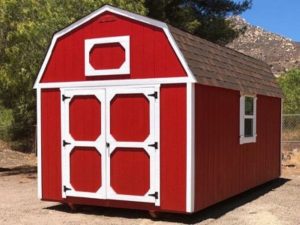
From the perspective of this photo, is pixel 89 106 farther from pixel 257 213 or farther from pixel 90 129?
pixel 257 213

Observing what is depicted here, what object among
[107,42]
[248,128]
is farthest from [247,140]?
[107,42]

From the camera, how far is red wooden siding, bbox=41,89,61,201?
9930mm

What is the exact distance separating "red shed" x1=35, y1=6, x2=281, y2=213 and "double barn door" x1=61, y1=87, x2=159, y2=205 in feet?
0.05

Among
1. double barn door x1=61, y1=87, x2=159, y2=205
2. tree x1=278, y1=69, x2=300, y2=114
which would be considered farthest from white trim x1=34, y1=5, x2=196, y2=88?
tree x1=278, y1=69, x2=300, y2=114

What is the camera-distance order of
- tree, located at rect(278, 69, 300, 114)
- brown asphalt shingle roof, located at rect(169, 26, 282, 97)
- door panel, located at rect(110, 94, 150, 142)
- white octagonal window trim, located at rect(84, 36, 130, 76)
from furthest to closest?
tree, located at rect(278, 69, 300, 114) → white octagonal window trim, located at rect(84, 36, 130, 76) → brown asphalt shingle roof, located at rect(169, 26, 282, 97) → door panel, located at rect(110, 94, 150, 142)

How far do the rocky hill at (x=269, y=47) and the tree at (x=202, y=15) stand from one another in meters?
36.8

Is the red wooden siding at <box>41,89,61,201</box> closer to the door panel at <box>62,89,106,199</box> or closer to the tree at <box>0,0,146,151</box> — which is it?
the door panel at <box>62,89,106,199</box>

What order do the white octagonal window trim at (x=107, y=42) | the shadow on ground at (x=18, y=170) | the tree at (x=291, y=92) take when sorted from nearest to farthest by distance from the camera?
the white octagonal window trim at (x=107, y=42)
the shadow on ground at (x=18, y=170)
the tree at (x=291, y=92)

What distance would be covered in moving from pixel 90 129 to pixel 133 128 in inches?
33.0

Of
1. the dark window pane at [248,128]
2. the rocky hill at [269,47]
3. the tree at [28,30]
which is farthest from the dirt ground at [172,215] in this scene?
the rocky hill at [269,47]

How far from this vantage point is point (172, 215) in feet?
30.7

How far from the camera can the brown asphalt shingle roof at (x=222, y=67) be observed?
9125 millimetres

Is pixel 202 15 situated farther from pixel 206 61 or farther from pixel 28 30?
pixel 206 61

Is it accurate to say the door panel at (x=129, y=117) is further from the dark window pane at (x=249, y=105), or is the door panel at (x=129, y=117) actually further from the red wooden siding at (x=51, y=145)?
the dark window pane at (x=249, y=105)
